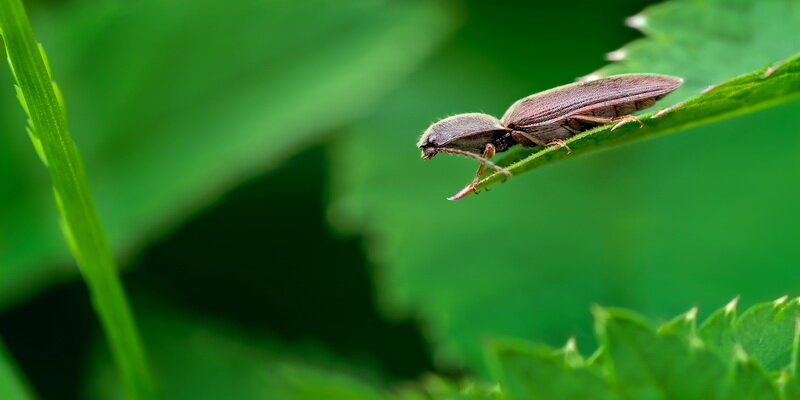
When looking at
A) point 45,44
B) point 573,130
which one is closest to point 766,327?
point 573,130

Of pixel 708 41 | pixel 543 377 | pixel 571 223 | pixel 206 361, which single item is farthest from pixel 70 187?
pixel 571 223

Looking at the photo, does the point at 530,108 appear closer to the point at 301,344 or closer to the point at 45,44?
the point at 301,344

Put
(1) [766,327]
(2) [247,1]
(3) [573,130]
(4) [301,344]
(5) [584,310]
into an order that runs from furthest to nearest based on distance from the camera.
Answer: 1. (2) [247,1]
2. (4) [301,344]
3. (5) [584,310]
4. (3) [573,130]
5. (1) [766,327]

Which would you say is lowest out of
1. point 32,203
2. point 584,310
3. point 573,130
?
point 584,310

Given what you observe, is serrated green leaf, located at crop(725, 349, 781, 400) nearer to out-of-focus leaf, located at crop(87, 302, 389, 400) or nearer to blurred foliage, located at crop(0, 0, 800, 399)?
blurred foliage, located at crop(0, 0, 800, 399)

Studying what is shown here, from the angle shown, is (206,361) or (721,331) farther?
(206,361)

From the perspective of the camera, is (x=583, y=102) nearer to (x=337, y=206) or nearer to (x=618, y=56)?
(x=618, y=56)

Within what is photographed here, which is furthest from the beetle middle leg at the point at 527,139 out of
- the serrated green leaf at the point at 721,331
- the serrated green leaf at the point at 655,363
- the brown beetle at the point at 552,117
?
the serrated green leaf at the point at 655,363

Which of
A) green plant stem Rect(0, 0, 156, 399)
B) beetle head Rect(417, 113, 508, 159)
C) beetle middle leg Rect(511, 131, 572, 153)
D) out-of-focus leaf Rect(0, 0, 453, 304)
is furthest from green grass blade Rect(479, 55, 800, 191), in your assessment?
out-of-focus leaf Rect(0, 0, 453, 304)
